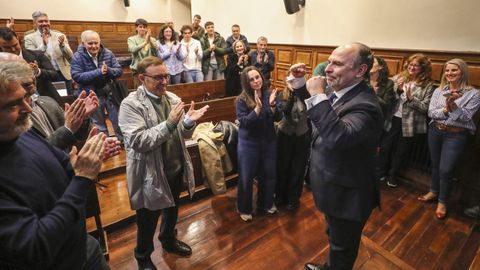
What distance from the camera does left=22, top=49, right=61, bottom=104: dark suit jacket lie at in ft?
8.04

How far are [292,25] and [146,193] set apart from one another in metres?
4.43

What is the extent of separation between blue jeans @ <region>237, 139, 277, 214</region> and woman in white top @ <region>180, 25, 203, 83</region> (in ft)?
7.85

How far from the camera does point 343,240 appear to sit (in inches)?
56.4

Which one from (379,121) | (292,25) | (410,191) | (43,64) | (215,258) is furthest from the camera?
(292,25)

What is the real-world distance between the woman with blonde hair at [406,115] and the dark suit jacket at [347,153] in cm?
185

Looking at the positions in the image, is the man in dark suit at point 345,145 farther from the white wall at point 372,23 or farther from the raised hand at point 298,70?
the white wall at point 372,23

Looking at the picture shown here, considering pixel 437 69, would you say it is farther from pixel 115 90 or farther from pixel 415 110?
pixel 115 90

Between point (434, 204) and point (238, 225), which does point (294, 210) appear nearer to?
point (238, 225)

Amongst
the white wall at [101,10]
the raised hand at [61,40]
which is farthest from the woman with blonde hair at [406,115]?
the white wall at [101,10]

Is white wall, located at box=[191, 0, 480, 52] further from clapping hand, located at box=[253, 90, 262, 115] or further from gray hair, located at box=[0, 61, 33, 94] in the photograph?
gray hair, located at box=[0, 61, 33, 94]

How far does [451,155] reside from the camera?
2414 millimetres

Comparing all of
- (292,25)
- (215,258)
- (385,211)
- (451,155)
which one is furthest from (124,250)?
(292,25)

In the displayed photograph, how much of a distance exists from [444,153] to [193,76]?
344 centimetres

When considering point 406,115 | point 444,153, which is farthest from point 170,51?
point 444,153
